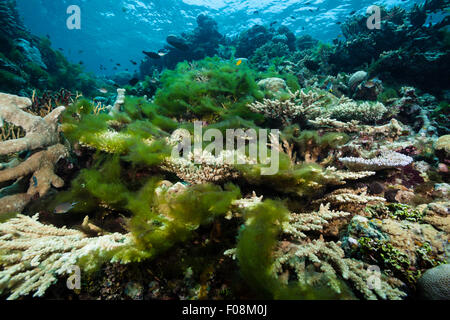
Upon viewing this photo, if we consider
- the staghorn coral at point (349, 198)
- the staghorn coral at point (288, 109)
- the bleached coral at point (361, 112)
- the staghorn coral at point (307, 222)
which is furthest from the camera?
the bleached coral at point (361, 112)

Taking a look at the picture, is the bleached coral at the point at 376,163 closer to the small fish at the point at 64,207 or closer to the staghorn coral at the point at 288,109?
the staghorn coral at the point at 288,109

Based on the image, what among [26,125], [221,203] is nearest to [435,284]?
[221,203]

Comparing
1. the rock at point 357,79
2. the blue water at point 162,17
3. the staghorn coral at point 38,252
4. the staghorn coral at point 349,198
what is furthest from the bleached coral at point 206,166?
the blue water at point 162,17

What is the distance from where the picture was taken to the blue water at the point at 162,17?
1187 inches

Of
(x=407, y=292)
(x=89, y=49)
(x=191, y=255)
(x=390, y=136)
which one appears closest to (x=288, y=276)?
(x=191, y=255)

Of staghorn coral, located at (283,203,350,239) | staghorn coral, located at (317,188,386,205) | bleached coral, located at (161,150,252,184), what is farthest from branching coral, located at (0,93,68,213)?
staghorn coral, located at (317,188,386,205)

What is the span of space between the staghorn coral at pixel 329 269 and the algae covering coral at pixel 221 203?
1 cm

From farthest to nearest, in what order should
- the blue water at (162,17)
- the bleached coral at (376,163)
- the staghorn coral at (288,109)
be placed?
the blue water at (162,17)
the staghorn coral at (288,109)
the bleached coral at (376,163)

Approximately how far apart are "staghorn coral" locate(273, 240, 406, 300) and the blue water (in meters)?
23.8

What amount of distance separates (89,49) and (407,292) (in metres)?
94.9

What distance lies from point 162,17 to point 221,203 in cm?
5224

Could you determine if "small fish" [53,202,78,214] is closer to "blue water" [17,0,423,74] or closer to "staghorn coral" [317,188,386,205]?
"staghorn coral" [317,188,386,205]

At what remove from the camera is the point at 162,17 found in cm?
4088
